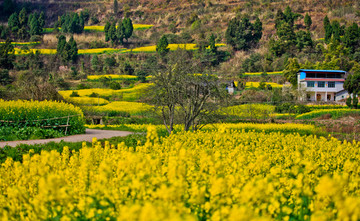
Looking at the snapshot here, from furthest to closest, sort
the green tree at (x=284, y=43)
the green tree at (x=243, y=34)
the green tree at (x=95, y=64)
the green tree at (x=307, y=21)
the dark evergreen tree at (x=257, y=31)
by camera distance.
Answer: the green tree at (x=307, y=21) → the dark evergreen tree at (x=257, y=31) → the green tree at (x=243, y=34) → the green tree at (x=284, y=43) → the green tree at (x=95, y=64)

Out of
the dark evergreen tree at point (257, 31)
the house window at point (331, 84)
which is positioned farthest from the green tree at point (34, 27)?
the house window at point (331, 84)

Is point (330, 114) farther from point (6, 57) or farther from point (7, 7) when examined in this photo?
point (7, 7)

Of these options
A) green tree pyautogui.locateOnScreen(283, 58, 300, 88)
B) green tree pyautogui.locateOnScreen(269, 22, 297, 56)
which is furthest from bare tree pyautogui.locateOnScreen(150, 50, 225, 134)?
green tree pyautogui.locateOnScreen(269, 22, 297, 56)

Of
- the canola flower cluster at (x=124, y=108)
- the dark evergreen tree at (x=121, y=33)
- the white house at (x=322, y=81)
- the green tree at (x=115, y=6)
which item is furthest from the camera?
the green tree at (x=115, y=6)

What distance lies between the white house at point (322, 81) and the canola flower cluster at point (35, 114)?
38886mm

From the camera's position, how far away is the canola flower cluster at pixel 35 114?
1370 cm

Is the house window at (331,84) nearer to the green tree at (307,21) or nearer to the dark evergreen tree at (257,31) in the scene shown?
the dark evergreen tree at (257,31)

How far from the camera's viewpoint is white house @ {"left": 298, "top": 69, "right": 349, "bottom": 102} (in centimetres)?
4875

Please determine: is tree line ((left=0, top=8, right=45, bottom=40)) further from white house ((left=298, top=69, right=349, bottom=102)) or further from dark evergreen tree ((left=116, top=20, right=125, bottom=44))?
white house ((left=298, top=69, right=349, bottom=102))

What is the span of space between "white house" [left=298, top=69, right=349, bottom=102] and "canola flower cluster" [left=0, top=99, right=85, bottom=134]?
3889 centimetres

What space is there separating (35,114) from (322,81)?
43.2 metres

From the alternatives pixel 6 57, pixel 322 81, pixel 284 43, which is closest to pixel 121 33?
pixel 6 57

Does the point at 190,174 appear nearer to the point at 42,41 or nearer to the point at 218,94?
the point at 218,94

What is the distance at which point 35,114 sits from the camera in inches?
563
